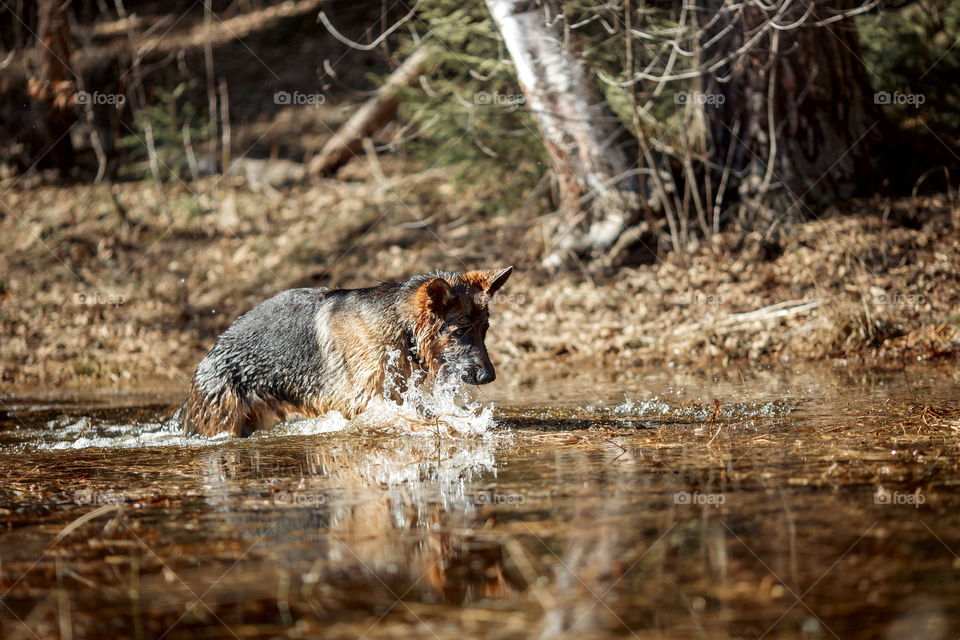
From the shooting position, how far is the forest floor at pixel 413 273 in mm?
11297

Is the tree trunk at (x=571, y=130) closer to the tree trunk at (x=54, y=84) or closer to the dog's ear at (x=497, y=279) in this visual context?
the dog's ear at (x=497, y=279)

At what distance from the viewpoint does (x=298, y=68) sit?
76.8 ft

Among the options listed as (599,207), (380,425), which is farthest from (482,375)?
(599,207)

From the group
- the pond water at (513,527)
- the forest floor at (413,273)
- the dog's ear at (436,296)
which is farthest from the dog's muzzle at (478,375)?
the forest floor at (413,273)

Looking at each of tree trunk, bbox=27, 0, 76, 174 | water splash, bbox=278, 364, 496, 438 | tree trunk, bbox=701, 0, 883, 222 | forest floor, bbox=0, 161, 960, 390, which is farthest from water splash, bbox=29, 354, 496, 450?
tree trunk, bbox=27, 0, 76, 174

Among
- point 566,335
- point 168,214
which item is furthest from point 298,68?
point 566,335

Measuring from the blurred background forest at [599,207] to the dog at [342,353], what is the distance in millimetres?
3780

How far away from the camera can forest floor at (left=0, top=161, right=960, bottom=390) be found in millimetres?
11297

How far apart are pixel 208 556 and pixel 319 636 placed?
3.76 ft

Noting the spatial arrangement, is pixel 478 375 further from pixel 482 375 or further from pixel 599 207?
pixel 599 207

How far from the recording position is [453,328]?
27.0 feet

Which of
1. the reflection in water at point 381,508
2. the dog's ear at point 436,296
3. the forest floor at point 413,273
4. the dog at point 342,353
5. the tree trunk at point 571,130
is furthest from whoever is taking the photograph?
the tree trunk at point 571,130

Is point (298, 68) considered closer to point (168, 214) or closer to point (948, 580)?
point (168, 214)

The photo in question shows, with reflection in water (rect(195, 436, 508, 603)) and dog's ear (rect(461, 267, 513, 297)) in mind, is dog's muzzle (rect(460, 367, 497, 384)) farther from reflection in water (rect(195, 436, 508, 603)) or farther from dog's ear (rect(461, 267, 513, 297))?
reflection in water (rect(195, 436, 508, 603))
